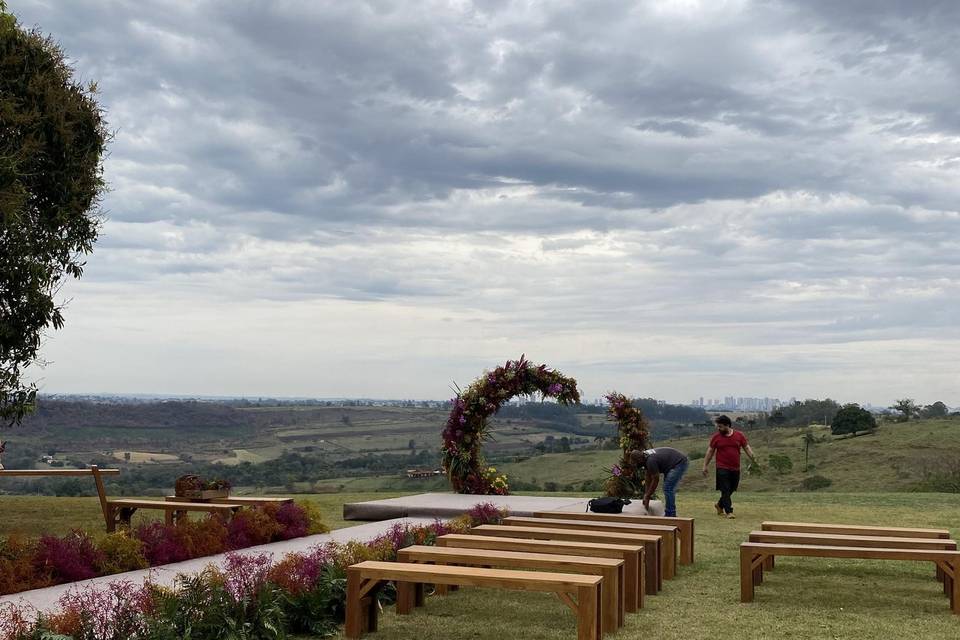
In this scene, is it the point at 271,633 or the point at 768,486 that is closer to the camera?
the point at 271,633

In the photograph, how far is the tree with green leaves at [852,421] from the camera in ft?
137

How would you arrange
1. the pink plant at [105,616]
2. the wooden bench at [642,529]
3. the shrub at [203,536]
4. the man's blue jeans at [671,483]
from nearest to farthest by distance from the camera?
the pink plant at [105,616]
the shrub at [203,536]
the wooden bench at [642,529]
the man's blue jeans at [671,483]

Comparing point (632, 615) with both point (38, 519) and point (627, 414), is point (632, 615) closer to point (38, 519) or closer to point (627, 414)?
point (627, 414)

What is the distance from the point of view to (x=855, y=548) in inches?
339

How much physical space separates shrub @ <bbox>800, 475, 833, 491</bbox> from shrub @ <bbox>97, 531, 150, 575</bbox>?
2486cm

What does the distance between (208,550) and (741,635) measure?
5.82 m

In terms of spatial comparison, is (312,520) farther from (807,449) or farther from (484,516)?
(807,449)

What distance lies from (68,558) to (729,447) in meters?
10.6

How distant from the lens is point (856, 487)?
28.9 m

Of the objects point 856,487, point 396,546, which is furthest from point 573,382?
point 856,487

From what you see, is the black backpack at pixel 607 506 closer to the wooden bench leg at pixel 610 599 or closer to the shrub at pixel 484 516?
the shrub at pixel 484 516

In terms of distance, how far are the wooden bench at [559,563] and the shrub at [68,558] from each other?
3.06 m

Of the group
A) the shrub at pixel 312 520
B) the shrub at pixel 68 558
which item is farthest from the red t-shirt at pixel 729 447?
the shrub at pixel 68 558

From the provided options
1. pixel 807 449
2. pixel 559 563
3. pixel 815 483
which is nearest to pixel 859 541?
pixel 559 563
